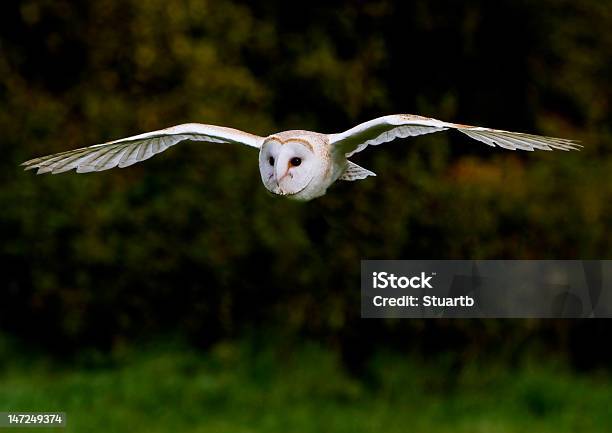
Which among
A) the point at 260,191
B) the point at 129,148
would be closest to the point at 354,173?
the point at 129,148

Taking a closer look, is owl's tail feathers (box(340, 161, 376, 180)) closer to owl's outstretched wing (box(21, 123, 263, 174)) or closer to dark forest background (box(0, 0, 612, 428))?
owl's outstretched wing (box(21, 123, 263, 174))

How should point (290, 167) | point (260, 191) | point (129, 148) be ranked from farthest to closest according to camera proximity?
1. point (260, 191)
2. point (129, 148)
3. point (290, 167)

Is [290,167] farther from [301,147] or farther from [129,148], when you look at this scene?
[129,148]

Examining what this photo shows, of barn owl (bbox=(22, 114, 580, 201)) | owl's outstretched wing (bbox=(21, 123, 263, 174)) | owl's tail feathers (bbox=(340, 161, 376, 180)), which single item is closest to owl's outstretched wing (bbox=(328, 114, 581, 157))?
barn owl (bbox=(22, 114, 580, 201))

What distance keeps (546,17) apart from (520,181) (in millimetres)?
839

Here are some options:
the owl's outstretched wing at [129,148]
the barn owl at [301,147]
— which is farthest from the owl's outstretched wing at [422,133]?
the owl's outstretched wing at [129,148]

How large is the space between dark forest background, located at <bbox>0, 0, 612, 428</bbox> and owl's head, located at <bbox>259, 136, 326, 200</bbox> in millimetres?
1916

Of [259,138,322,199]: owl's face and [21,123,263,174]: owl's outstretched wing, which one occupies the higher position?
[21,123,263,174]: owl's outstretched wing

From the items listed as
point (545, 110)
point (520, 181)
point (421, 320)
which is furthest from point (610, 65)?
point (421, 320)

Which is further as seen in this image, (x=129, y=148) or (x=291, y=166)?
(x=129, y=148)

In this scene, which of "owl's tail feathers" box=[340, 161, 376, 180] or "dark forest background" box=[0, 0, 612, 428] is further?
"dark forest background" box=[0, 0, 612, 428]

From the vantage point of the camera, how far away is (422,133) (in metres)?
2.79

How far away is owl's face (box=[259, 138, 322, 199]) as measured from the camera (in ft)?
8.77

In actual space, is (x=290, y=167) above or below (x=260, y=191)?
below
